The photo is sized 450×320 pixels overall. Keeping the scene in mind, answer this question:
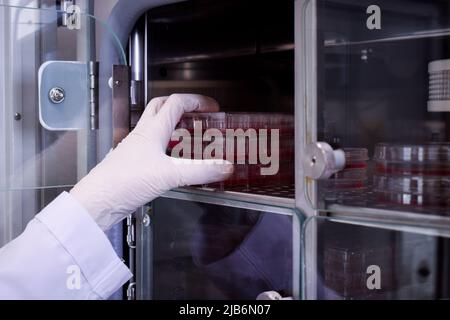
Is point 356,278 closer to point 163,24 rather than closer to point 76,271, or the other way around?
point 76,271

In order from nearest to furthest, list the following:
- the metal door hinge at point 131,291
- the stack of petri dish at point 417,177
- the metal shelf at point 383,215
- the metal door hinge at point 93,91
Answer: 1. the metal shelf at point 383,215
2. the stack of petri dish at point 417,177
3. the metal door hinge at point 93,91
4. the metal door hinge at point 131,291

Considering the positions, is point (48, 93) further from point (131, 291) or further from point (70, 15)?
point (131, 291)

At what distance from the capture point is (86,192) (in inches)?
50.9

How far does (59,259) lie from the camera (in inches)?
48.1

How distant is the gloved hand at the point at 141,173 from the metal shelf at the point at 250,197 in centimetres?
4

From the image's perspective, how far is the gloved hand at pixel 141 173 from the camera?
127 cm

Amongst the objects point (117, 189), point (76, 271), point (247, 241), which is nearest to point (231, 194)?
point (247, 241)

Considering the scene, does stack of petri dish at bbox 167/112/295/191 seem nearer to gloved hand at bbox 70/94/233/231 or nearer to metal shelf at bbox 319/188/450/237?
gloved hand at bbox 70/94/233/231

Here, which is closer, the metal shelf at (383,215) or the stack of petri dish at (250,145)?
the metal shelf at (383,215)

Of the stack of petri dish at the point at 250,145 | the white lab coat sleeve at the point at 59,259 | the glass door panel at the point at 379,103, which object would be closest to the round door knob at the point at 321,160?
the glass door panel at the point at 379,103

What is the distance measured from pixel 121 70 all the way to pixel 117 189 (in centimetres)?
30

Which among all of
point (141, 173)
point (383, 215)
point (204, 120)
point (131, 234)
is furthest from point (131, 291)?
point (383, 215)

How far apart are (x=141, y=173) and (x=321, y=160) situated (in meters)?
0.50

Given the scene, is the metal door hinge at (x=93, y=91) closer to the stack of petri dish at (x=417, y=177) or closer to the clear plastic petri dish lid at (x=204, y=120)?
the clear plastic petri dish lid at (x=204, y=120)
